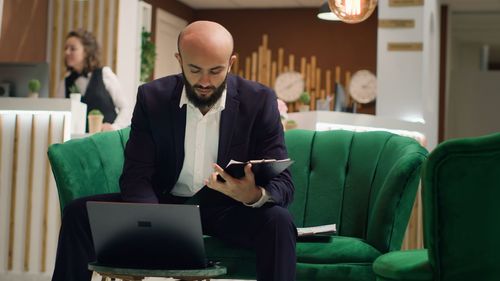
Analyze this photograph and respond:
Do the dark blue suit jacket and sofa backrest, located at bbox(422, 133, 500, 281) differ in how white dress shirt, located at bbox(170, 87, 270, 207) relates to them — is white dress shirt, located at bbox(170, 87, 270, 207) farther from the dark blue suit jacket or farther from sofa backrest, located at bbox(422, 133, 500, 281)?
sofa backrest, located at bbox(422, 133, 500, 281)

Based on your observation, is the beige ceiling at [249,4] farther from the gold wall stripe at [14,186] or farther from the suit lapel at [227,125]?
the suit lapel at [227,125]

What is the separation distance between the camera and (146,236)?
2572 millimetres

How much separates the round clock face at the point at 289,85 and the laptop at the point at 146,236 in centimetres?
1039

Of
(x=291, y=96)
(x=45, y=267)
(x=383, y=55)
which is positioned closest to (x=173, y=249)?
(x=45, y=267)

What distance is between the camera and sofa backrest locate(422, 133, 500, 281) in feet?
7.86

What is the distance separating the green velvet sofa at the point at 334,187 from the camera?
313 cm

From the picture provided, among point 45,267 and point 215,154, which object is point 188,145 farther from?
point 45,267

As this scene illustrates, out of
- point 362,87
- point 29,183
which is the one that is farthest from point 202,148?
point 362,87

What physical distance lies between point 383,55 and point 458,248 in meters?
6.76

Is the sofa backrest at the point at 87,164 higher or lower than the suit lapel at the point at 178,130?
lower

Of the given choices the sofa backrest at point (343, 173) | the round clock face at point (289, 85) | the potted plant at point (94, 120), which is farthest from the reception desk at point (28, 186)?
the round clock face at point (289, 85)

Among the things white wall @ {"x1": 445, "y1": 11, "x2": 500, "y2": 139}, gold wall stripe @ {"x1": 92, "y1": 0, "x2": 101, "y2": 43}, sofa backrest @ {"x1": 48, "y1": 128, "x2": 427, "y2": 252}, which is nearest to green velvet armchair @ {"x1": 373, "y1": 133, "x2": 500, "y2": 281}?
sofa backrest @ {"x1": 48, "y1": 128, "x2": 427, "y2": 252}

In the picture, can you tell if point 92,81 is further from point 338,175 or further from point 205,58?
point 205,58

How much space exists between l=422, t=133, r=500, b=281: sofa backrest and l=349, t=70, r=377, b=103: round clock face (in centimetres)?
1026
